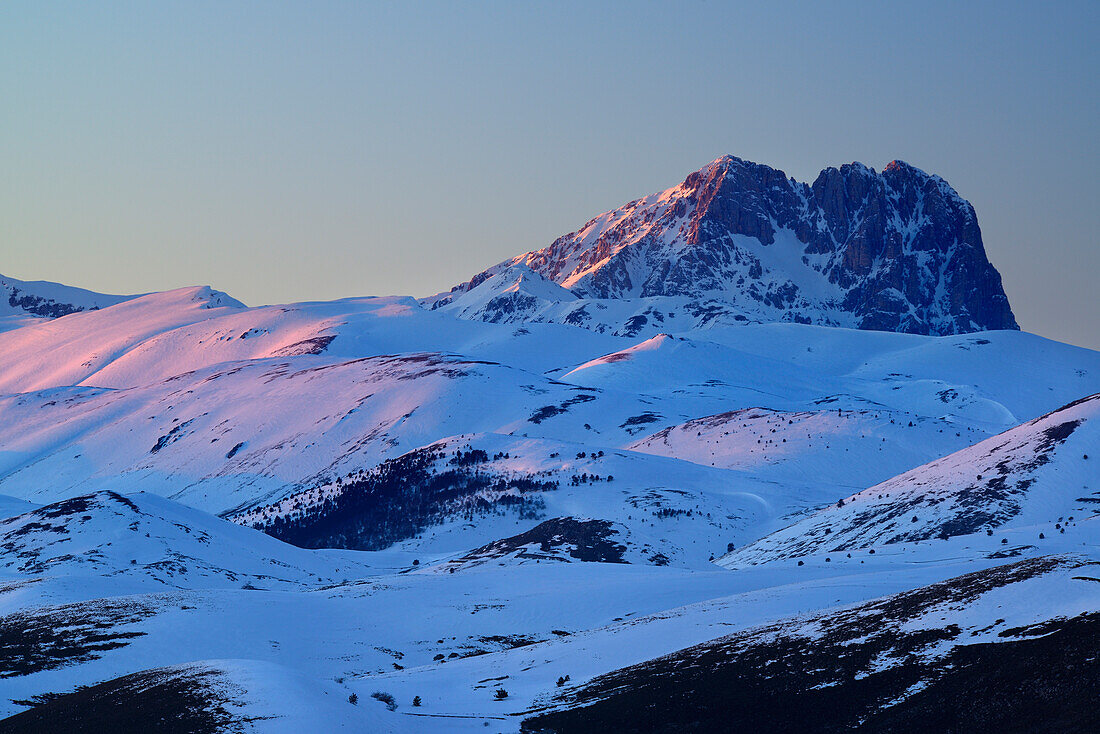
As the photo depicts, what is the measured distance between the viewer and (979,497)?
303 feet

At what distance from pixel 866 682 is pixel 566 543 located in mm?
79104

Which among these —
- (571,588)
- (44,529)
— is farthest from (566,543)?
(44,529)

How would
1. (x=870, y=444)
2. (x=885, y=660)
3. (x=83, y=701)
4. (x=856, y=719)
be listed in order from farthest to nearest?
(x=870, y=444) < (x=83, y=701) < (x=885, y=660) < (x=856, y=719)

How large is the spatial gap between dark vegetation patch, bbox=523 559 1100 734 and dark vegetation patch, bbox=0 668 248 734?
1037 centimetres

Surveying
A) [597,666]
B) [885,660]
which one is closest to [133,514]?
[597,666]

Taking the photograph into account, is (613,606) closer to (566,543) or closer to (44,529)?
(566,543)

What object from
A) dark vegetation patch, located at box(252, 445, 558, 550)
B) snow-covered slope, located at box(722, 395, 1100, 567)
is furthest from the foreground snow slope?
dark vegetation patch, located at box(252, 445, 558, 550)

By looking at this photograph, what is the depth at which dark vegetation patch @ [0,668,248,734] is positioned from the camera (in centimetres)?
3741

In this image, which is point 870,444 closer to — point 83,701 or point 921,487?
point 921,487

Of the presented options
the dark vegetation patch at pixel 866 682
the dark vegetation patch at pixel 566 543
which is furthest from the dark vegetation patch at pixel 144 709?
the dark vegetation patch at pixel 566 543

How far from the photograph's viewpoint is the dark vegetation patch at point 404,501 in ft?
501

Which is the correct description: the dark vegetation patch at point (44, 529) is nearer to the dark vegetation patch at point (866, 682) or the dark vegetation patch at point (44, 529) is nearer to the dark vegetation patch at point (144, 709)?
the dark vegetation patch at point (144, 709)

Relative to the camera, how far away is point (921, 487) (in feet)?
334

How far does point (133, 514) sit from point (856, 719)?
89.9 meters
